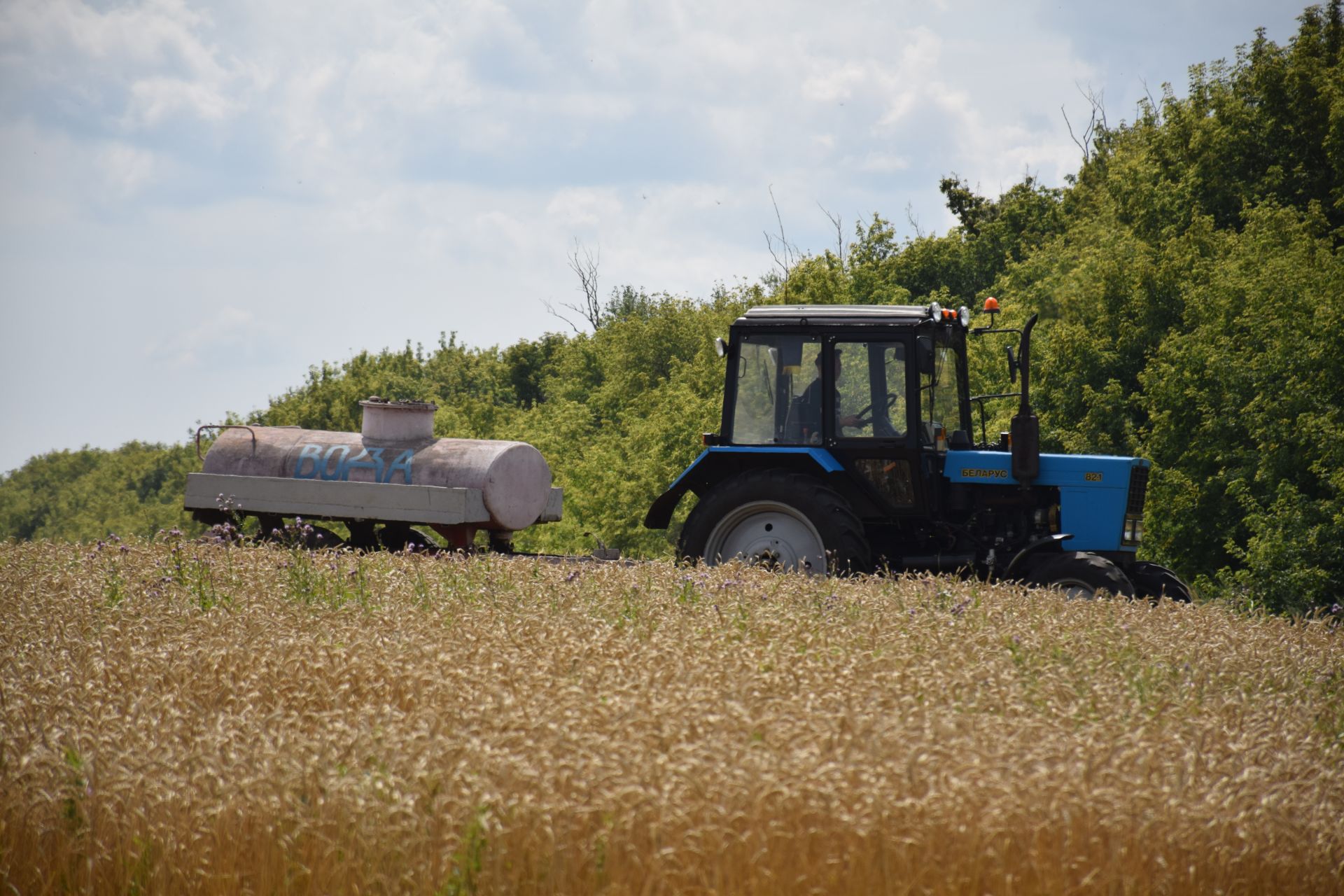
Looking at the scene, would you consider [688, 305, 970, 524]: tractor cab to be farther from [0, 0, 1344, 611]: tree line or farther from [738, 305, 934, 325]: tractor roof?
[0, 0, 1344, 611]: tree line

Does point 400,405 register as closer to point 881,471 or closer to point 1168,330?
point 881,471

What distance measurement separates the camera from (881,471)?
9.45 m

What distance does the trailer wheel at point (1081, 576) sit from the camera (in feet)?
27.4

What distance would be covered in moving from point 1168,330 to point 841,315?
1929 cm

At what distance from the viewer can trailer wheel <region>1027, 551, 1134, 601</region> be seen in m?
8.35

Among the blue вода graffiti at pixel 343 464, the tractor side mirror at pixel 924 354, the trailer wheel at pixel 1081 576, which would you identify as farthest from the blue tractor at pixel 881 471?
the blue вода graffiti at pixel 343 464

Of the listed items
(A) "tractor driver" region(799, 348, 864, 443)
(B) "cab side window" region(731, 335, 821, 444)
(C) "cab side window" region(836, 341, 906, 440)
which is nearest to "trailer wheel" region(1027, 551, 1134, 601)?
(C) "cab side window" region(836, 341, 906, 440)

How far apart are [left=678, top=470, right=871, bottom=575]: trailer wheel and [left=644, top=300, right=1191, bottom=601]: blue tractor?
1cm

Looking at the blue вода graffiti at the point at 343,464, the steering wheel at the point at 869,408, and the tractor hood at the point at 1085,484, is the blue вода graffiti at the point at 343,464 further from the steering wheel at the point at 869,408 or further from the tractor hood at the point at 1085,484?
the tractor hood at the point at 1085,484

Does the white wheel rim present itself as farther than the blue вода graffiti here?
No

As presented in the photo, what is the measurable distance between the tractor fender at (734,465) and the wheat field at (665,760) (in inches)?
109

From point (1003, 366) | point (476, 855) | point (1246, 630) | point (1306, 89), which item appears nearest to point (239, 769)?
point (476, 855)

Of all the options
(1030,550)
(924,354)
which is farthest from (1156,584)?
(924,354)

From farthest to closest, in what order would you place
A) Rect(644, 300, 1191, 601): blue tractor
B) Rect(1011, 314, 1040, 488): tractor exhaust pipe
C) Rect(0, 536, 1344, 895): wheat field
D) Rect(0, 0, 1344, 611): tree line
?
Rect(0, 0, 1344, 611): tree line < Rect(644, 300, 1191, 601): blue tractor < Rect(1011, 314, 1040, 488): tractor exhaust pipe < Rect(0, 536, 1344, 895): wheat field
